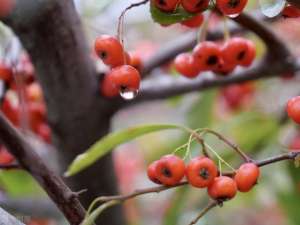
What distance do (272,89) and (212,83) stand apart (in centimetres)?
107

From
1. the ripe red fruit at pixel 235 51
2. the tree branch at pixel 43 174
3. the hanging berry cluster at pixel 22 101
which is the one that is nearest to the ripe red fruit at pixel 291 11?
the ripe red fruit at pixel 235 51

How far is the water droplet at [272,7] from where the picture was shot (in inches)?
30.7

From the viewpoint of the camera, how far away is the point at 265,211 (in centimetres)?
268

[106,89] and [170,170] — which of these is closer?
[170,170]

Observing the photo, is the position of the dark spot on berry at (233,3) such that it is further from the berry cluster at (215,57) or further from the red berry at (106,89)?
the red berry at (106,89)

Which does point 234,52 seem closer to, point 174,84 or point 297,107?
point 297,107

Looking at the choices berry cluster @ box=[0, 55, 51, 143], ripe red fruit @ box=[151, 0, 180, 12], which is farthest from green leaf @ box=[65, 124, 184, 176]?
berry cluster @ box=[0, 55, 51, 143]

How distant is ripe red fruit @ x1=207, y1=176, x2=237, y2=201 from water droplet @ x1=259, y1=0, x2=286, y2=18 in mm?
219

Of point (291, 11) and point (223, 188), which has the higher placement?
point (291, 11)

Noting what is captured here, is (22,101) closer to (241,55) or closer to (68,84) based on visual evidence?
(68,84)

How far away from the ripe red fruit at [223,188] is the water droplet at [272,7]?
219mm

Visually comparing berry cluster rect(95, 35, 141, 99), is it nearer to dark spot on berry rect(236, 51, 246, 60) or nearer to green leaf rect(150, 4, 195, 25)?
green leaf rect(150, 4, 195, 25)

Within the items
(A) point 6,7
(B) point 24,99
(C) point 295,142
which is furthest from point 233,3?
(C) point 295,142

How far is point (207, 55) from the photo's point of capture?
980 millimetres
